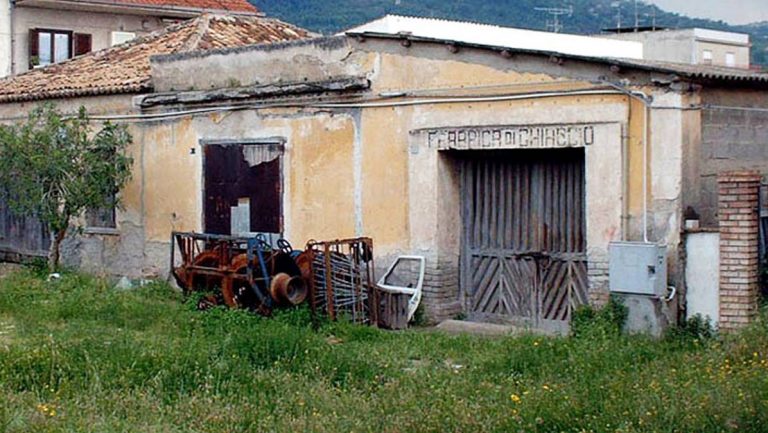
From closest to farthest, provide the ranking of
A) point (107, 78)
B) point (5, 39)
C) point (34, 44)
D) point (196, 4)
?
point (107, 78) → point (5, 39) → point (34, 44) → point (196, 4)

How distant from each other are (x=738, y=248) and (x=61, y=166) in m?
10.3

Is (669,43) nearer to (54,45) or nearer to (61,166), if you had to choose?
(54,45)

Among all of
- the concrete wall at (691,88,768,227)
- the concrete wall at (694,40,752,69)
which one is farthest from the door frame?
the concrete wall at (694,40,752,69)

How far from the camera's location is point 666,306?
1270cm

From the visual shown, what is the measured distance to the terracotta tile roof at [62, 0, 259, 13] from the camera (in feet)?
103

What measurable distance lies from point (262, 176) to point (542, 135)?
4.83 meters

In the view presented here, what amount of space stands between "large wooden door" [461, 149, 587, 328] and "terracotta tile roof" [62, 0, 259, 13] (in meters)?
18.4

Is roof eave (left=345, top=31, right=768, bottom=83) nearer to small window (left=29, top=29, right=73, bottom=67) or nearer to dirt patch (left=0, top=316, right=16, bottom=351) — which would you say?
dirt patch (left=0, top=316, right=16, bottom=351)

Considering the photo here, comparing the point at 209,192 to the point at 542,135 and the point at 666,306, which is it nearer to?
the point at 542,135

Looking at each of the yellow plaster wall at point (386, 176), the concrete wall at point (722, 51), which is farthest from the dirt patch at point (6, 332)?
the concrete wall at point (722, 51)

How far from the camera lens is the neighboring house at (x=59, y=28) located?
30406mm

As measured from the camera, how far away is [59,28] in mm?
30875

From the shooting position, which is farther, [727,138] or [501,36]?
[501,36]

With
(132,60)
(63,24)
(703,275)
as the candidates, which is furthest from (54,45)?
(703,275)
